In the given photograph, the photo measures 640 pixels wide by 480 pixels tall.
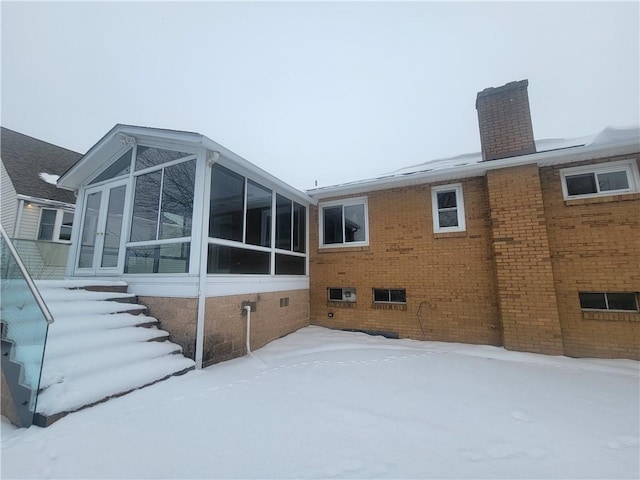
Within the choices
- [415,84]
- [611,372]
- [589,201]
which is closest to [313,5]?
[415,84]

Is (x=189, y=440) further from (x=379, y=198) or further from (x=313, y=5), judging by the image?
(x=313, y=5)

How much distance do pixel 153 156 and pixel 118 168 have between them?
1.56 meters

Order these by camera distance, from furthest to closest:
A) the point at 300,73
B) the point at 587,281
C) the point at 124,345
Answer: the point at 300,73 → the point at 587,281 → the point at 124,345

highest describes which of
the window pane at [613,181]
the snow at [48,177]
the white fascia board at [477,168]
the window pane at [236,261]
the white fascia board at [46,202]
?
the snow at [48,177]

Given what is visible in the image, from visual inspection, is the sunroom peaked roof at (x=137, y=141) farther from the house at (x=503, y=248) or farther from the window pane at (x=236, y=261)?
the house at (x=503, y=248)

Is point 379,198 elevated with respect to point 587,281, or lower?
elevated

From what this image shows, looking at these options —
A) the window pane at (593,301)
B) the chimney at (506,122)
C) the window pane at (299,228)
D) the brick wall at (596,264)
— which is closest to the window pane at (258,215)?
the window pane at (299,228)

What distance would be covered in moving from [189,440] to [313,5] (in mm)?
17908

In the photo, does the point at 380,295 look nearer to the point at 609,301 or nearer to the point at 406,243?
the point at 406,243

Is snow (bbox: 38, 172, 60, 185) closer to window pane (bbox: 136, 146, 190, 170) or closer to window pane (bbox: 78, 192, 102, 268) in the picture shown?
window pane (bbox: 78, 192, 102, 268)

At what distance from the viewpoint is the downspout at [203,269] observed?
422cm

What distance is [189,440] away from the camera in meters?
2.27

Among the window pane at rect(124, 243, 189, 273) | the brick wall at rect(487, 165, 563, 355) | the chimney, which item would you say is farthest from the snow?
the brick wall at rect(487, 165, 563, 355)

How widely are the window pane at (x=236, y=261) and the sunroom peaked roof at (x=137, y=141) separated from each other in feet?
5.83
